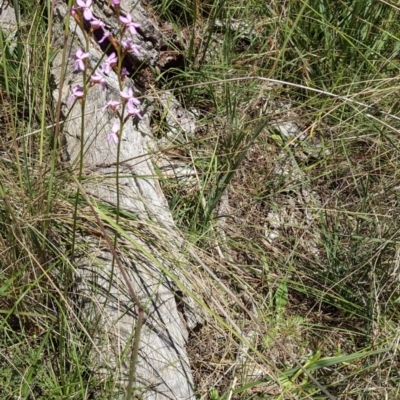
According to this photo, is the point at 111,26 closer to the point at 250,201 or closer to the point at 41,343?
the point at 250,201

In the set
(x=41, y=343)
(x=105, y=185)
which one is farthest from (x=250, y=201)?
(x=41, y=343)

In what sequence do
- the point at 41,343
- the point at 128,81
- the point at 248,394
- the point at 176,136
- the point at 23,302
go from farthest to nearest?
1. the point at 128,81
2. the point at 176,136
3. the point at 248,394
4. the point at 23,302
5. the point at 41,343

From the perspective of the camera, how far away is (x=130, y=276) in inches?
68.7

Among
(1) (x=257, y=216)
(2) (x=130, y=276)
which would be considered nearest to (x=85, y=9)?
Answer: (2) (x=130, y=276)

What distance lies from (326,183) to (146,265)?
959 millimetres

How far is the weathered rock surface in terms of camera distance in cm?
162

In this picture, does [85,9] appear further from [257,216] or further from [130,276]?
[257,216]

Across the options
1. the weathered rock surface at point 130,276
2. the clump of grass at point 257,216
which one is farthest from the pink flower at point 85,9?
the clump of grass at point 257,216

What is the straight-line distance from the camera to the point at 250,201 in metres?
2.40

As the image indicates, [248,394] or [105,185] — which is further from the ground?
[105,185]

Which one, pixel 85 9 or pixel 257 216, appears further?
pixel 257 216

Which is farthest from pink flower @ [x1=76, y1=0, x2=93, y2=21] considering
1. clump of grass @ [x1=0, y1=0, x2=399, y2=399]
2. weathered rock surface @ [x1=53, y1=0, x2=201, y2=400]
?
clump of grass @ [x1=0, y1=0, x2=399, y2=399]

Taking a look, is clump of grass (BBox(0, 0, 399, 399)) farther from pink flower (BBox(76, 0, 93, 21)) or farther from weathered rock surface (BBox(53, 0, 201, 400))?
pink flower (BBox(76, 0, 93, 21))

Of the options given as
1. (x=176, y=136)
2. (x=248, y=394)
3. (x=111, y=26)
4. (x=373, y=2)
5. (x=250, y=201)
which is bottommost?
A: (x=248, y=394)
